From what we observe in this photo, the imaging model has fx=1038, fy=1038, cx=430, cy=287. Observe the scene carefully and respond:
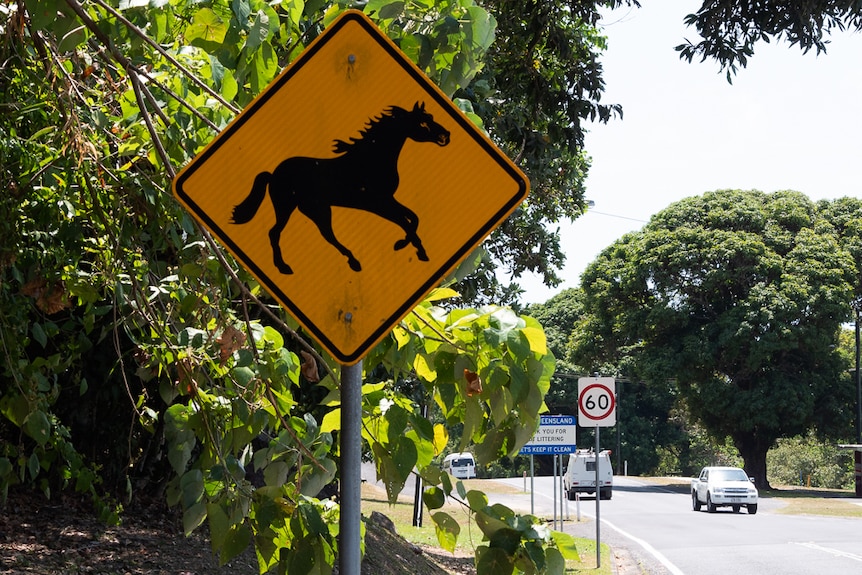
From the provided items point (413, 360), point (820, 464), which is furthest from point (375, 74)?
point (820, 464)

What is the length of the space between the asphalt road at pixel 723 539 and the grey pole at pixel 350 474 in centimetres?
1456

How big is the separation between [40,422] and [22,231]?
0.82 m

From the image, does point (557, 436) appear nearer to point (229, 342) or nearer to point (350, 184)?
point (229, 342)

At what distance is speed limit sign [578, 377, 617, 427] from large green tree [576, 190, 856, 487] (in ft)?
85.6

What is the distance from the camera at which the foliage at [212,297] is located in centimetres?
299

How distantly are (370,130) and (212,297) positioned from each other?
131 centimetres

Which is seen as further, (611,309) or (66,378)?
(611,309)

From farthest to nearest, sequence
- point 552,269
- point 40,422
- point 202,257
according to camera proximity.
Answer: point 552,269 < point 40,422 < point 202,257

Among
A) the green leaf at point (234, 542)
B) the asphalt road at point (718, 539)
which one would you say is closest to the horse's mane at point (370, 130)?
the green leaf at point (234, 542)

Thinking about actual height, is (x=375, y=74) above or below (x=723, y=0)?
below

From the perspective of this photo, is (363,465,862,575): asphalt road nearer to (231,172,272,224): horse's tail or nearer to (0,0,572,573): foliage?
(0,0,572,573): foliage

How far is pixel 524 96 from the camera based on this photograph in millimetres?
12102

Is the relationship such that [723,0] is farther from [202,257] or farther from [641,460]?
[641,460]

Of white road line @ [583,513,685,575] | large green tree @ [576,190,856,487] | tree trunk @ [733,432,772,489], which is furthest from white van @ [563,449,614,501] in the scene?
white road line @ [583,513,685,575]
